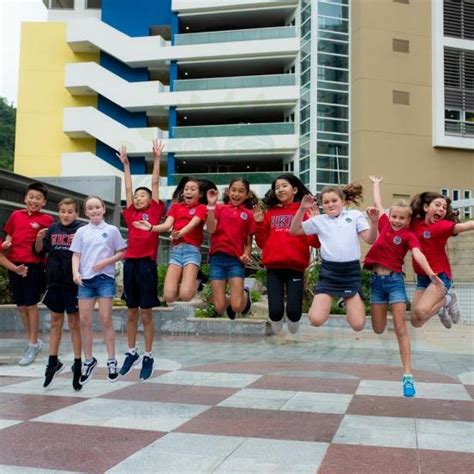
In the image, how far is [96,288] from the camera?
6789 millimetres

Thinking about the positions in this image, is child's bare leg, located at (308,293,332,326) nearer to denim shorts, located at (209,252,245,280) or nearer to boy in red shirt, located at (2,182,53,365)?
denim shorts, located at (209,252,245,280)

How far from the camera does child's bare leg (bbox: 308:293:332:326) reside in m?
6.21

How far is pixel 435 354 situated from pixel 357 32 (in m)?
30.5

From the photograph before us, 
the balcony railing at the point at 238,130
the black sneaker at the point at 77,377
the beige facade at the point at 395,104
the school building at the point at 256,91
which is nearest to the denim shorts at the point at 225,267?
the black sneaker at the point at 77,377

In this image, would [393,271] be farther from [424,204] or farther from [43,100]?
[43,100]

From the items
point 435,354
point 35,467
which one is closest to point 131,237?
point 35,467

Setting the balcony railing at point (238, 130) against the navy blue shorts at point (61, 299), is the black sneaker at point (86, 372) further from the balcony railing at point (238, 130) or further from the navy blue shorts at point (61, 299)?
the balcony railing at point (238, 130)

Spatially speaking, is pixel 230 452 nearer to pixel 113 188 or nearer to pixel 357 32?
pixel 113 188

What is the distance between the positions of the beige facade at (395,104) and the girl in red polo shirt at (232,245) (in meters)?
30.0

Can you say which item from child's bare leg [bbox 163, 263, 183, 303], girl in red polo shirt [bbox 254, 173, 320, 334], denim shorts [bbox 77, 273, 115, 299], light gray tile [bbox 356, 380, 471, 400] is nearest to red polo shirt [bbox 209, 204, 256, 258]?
girl in red polo shirt [bbox 254, 173, 320, 334]

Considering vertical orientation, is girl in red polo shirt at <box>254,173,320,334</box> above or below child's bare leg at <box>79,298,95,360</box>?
above

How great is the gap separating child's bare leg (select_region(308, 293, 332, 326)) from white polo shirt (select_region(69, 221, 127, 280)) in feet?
7.68

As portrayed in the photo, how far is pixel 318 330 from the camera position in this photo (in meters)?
15.0

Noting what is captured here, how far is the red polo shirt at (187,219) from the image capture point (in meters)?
7.12
